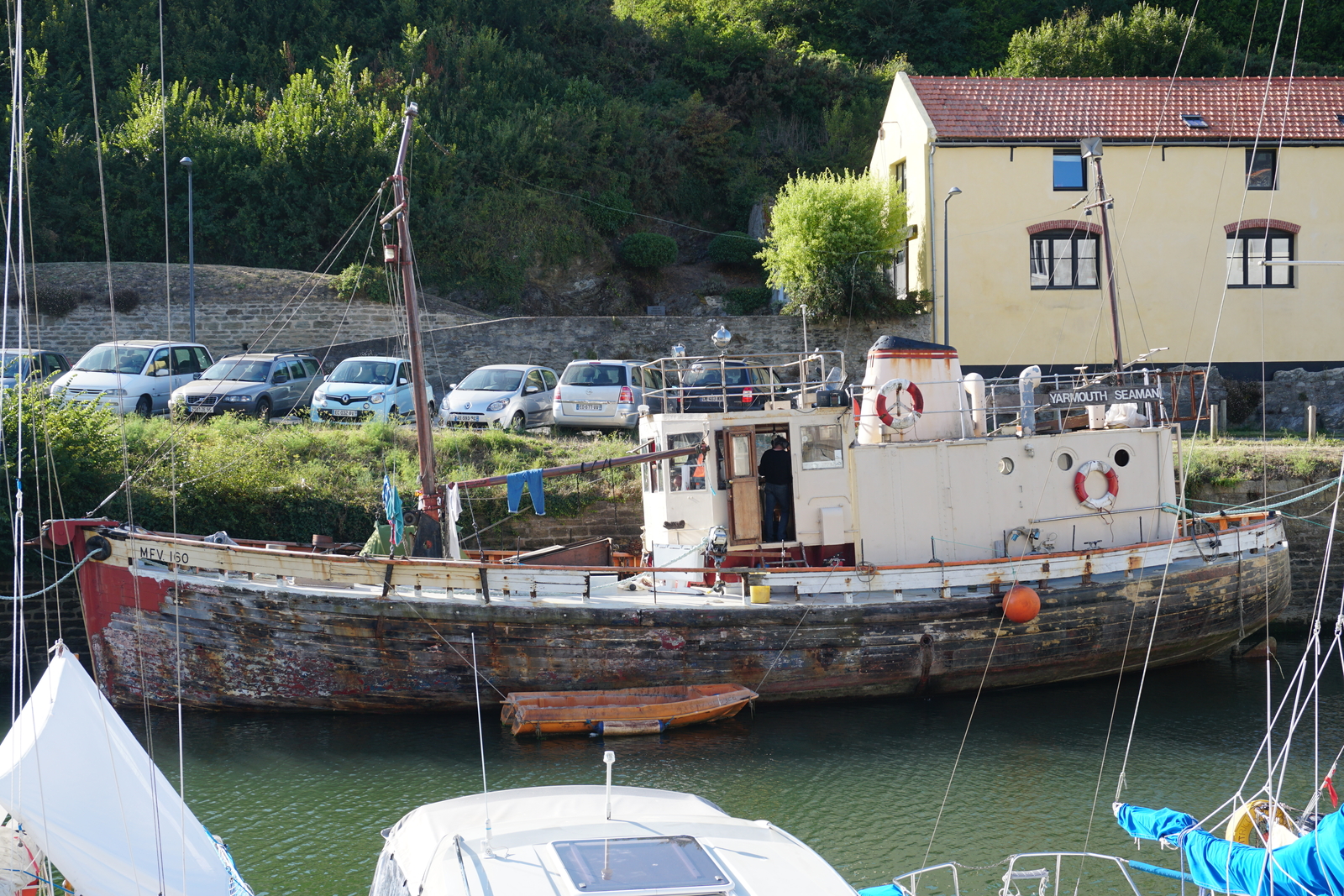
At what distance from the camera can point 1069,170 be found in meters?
25.8

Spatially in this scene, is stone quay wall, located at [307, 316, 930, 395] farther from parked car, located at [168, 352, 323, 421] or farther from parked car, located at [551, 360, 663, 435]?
parked car, located at [551, 360, 663, 435]

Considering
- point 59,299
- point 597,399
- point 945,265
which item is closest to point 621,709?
point 597,399

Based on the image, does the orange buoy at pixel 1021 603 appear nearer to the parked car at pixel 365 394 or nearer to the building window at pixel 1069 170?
the parked car at pixel 365 394

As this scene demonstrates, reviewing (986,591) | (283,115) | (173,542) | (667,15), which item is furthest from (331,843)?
(667,15)

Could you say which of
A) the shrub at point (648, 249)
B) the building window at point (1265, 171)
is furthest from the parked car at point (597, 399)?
the building window at point (1265, 171)

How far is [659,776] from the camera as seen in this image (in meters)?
11.2

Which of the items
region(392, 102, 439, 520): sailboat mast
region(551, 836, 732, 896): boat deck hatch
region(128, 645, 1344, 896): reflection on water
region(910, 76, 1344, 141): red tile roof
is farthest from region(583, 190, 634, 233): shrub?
region(551, 836, 732, 896): boat deck hatch

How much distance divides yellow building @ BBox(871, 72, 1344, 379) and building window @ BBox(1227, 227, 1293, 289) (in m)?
0.04

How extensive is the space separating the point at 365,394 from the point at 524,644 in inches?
371

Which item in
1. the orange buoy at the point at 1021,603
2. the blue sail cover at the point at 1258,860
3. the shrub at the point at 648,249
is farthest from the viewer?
the shrub at the point at 648,249

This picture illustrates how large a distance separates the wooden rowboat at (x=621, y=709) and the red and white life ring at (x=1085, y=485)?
4.77 metres

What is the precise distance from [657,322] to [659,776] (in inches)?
642

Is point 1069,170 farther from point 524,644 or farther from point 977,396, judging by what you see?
point 524,644

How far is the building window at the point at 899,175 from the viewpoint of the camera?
28.1m
